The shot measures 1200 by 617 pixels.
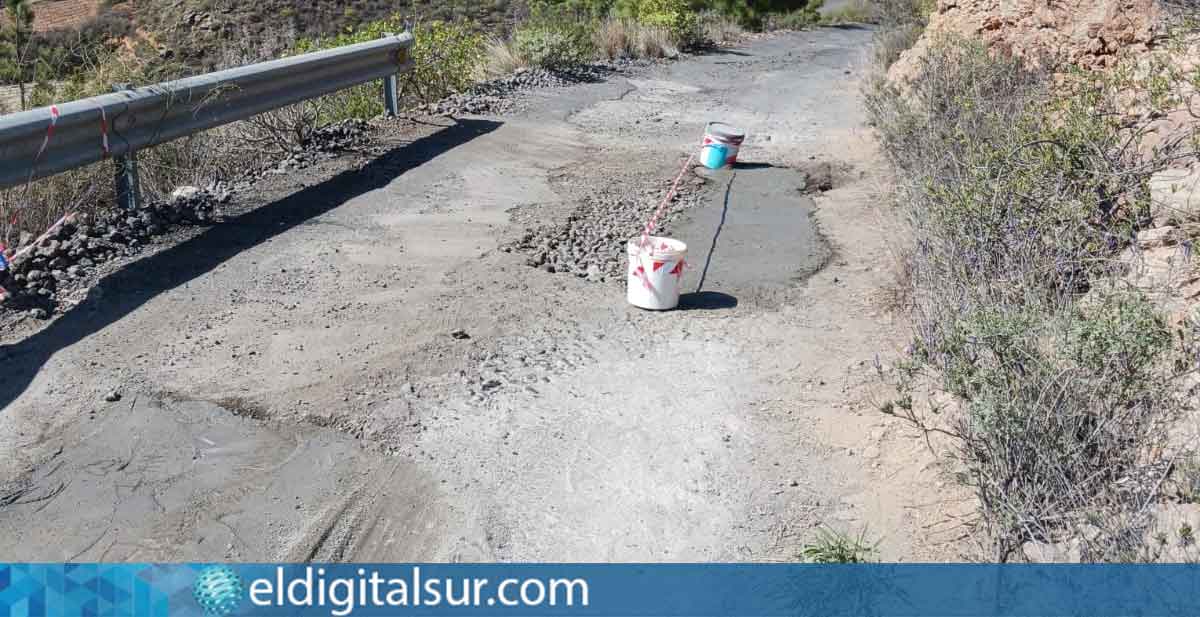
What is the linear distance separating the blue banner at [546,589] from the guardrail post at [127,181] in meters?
4.07

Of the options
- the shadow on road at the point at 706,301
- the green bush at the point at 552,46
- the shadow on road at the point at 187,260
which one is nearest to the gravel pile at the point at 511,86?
the green bush at the point at 552,46

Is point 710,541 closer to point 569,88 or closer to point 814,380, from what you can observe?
point 814,380

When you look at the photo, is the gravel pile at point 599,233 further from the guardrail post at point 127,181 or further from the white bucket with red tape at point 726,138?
the guardrail post at point 127,181

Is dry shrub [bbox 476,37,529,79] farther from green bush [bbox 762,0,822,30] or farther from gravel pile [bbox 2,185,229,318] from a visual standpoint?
green bush [bbox 762,0,822,30]

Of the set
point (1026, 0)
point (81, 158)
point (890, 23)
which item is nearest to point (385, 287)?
point (81, 158)

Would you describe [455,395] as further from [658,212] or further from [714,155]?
[714,155]

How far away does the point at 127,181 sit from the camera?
7.41 meters

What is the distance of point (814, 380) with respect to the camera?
5.62 m

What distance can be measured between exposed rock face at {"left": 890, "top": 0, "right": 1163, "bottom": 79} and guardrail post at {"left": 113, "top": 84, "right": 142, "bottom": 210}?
25.0 ft

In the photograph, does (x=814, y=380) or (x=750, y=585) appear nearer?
(x=750, y=585)

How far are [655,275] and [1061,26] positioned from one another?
19.3 ft

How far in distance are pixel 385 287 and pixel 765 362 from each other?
7.54ft

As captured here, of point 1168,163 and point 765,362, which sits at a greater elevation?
point 1168,163

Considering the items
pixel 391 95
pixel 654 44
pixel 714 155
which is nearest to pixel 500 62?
pixel 654 44
